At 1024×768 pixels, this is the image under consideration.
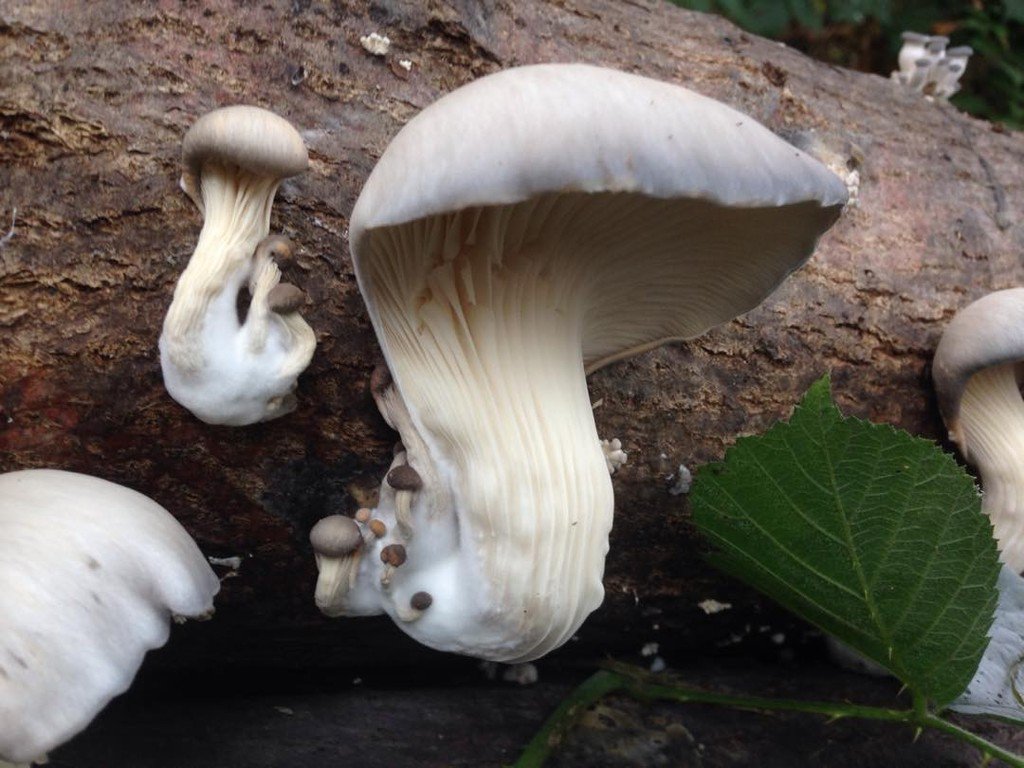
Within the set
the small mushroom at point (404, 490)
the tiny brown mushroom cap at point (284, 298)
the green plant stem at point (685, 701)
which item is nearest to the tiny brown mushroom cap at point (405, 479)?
the small mushroom at point (404, 490)

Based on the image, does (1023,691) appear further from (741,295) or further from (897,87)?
(897,87)

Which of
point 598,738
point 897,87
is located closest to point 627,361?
point 598,738

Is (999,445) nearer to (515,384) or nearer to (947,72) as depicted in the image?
(515,384)

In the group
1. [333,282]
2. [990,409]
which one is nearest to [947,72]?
[990,409]

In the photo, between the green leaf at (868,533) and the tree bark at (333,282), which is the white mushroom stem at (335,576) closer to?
the tree bark at (333,282)

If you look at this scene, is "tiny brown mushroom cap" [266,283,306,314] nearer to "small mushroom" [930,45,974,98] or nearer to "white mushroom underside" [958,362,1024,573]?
"white mushroom underside" [958,362,1024,573]

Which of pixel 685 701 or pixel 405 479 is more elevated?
pixel 405 479

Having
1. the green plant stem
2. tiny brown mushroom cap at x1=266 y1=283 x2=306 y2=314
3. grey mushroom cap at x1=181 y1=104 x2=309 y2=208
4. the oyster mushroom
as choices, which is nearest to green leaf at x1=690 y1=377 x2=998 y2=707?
the green plant stem
